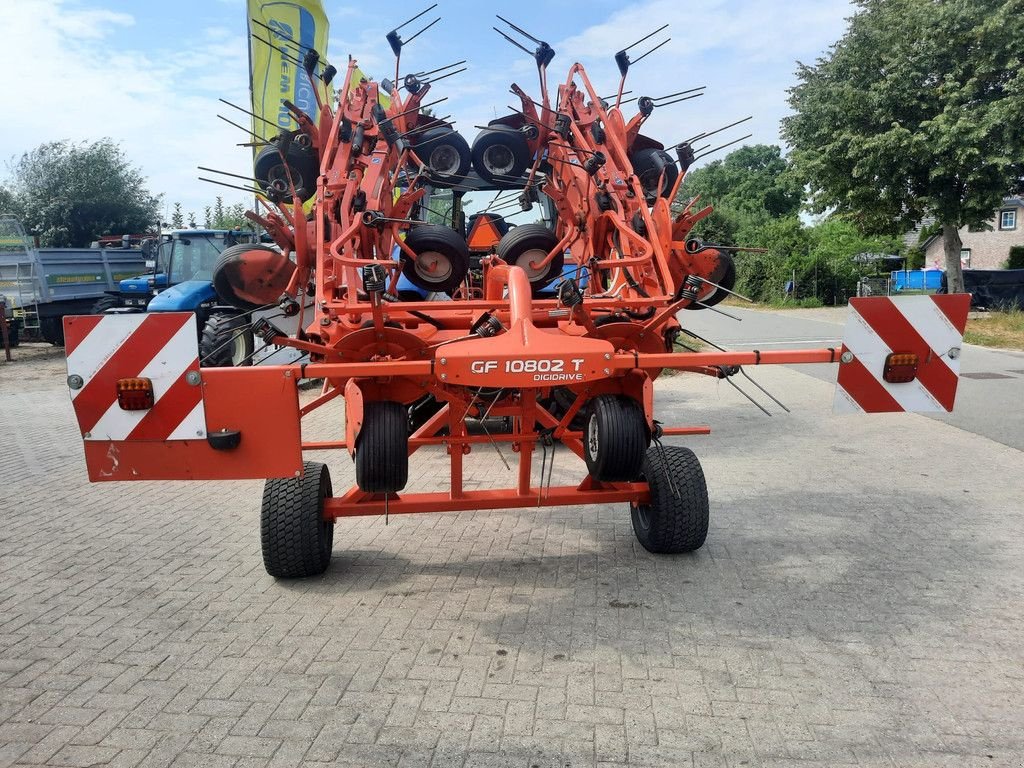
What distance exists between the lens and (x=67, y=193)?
32156 millimetres

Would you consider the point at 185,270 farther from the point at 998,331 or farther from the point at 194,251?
the point at 998,331

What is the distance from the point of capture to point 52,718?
Result: 2998 mm

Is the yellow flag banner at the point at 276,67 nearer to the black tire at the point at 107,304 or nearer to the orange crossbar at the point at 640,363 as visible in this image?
the black tire at the point at 107,304

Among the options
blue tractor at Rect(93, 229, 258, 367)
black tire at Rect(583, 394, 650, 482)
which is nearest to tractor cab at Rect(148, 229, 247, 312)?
blue tractor at Rect(93, 229, 258, 367)

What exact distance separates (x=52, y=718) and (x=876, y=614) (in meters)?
3.51

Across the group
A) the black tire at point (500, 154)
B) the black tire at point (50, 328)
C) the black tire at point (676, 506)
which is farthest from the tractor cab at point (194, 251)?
the black tire at point (676, 506)

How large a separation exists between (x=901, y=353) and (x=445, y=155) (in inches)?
137

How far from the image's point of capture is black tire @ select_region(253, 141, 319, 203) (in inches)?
203

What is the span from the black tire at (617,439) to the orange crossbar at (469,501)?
2.20 feet

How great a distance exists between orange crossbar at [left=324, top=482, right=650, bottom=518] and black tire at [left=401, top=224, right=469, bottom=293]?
54.4 inches

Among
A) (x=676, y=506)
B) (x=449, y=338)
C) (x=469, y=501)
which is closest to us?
(x=449, y=338)

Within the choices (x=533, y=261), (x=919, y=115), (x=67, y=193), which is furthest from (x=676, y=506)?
(x=67, y=193)

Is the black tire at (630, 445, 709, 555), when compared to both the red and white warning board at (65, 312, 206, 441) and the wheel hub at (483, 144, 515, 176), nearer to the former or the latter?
the red and white warning board at (65, 312, 206, 441)

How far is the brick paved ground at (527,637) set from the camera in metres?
2.81
